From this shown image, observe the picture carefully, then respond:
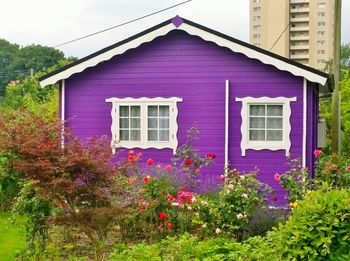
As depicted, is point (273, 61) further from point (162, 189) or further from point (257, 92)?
point (162, 189)

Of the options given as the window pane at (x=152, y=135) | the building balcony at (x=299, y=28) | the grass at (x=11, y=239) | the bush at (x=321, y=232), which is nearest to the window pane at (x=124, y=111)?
the window pane at (x=152, y=135)

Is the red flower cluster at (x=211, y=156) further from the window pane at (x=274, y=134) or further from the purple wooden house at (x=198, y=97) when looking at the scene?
the window pane at (x=274, y=134)

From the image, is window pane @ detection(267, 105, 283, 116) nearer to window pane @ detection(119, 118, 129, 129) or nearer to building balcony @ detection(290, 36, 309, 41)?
window pane @ detection(119, 118, 129, 129)

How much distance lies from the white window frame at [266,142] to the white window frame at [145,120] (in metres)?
1.50

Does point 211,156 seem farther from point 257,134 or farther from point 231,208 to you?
point 231,208

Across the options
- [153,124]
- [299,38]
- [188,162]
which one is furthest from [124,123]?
[299,38]

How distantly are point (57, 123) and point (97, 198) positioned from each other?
1.74m

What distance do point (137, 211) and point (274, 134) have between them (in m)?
4.99

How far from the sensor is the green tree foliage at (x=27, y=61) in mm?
72938

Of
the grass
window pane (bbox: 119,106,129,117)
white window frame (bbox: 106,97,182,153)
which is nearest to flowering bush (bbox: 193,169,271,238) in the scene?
the grass

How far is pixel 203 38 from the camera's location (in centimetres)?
1269

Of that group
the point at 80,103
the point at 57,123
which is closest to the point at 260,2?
the point at 80,103

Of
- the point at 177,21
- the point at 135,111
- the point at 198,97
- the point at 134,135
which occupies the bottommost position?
the point at 134,135

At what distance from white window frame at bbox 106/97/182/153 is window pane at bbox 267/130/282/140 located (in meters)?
2.08
